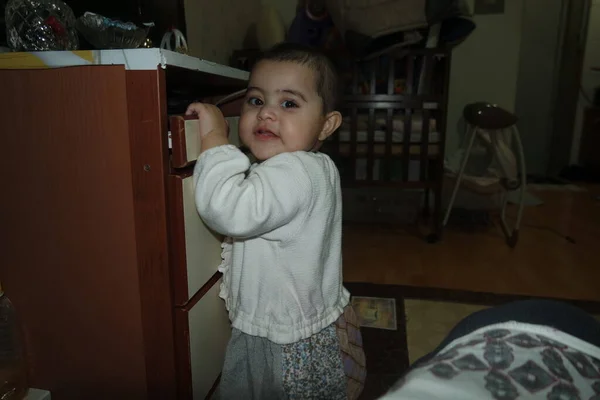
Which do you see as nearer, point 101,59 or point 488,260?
point 101,59

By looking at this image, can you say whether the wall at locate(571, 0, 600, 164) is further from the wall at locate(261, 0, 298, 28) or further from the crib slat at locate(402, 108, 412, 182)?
the crib slat at locate(402, 108, 412, 182)

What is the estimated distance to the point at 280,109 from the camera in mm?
750

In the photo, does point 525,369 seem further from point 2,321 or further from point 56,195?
point 2,321

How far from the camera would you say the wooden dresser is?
64 centimetres

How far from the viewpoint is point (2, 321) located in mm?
763

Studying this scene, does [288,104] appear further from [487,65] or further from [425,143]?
[487,65]

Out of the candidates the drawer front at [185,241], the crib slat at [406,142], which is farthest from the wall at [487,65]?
the drawer front at [185,241]

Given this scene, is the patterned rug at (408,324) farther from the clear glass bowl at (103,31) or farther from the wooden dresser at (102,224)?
the clear glass bowl at (103,31)

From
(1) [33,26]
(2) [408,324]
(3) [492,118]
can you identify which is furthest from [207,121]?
(3) [492,118]

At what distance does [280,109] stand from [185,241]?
0.90 ft

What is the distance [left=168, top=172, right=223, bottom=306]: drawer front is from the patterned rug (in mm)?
601

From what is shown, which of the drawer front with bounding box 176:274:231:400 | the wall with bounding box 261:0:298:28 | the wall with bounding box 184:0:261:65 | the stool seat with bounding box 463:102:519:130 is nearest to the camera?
the drawer front with bounding box 176:274:231:400

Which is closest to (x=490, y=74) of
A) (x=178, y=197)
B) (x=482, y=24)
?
(x=482, y=24)

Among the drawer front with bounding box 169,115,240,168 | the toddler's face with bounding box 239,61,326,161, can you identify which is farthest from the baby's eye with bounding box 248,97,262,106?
the drawer front with bounding box 169,115,240,168
